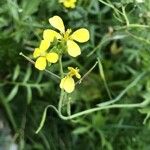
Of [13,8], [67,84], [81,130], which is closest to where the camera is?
[67,84]

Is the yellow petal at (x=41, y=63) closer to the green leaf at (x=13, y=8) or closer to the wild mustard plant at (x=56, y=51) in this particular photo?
the wild mustard plant at (x=56, y=51)

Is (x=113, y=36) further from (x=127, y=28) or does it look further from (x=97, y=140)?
(x=97, y=140)

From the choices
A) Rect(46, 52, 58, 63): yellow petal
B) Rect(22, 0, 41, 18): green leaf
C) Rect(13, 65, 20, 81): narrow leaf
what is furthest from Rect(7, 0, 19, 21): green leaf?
Rect(46, 52, 58, 63): yellow petal

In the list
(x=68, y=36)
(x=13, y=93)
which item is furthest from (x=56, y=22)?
(x=13, y=93)

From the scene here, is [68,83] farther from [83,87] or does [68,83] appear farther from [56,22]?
[83,87]

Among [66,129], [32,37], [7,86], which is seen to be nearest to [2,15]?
[32,37]

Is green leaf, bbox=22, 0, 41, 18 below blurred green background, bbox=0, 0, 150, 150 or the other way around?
the other way around

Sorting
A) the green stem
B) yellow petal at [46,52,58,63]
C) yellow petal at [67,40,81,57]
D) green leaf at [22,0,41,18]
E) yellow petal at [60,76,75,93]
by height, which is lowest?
the green stem

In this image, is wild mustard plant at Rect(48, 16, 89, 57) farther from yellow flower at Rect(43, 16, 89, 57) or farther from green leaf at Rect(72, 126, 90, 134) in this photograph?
green leaf at Rect(72, 126, 90, 134)
